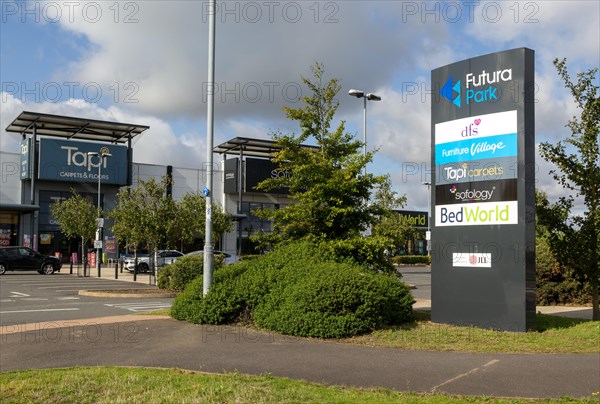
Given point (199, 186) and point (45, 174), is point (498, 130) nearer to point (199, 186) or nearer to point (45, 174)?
point (45, 174)

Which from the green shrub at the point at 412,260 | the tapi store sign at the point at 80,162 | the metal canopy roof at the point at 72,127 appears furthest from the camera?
the green shrub at the point at 412,260

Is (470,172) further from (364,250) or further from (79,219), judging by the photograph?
(79,219)

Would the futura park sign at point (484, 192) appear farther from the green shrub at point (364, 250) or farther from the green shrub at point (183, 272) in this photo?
the green shrub at point (183, 272)

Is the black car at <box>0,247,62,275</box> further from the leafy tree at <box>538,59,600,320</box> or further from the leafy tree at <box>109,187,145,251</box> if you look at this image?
the leafy tree at <box>538,59,600,320</box>

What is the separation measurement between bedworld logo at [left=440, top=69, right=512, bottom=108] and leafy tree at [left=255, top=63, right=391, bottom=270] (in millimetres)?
2634

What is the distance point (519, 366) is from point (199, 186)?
155ft

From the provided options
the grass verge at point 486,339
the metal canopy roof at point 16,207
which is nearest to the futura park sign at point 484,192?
the grass verge at point 486,339

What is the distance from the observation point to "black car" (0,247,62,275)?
3497 centimetres

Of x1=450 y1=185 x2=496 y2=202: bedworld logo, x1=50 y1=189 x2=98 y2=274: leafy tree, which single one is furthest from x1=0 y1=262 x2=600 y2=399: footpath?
x1=50 y1=189 x2=98 y2=274: leafy tree

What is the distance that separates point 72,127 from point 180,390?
44129 millimetres

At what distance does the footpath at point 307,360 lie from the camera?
7.16 metres

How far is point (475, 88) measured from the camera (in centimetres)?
1194

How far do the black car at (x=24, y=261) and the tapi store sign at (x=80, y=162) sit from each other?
10.1 metres

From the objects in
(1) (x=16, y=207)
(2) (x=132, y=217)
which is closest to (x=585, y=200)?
(2) (x=132, y=217)
